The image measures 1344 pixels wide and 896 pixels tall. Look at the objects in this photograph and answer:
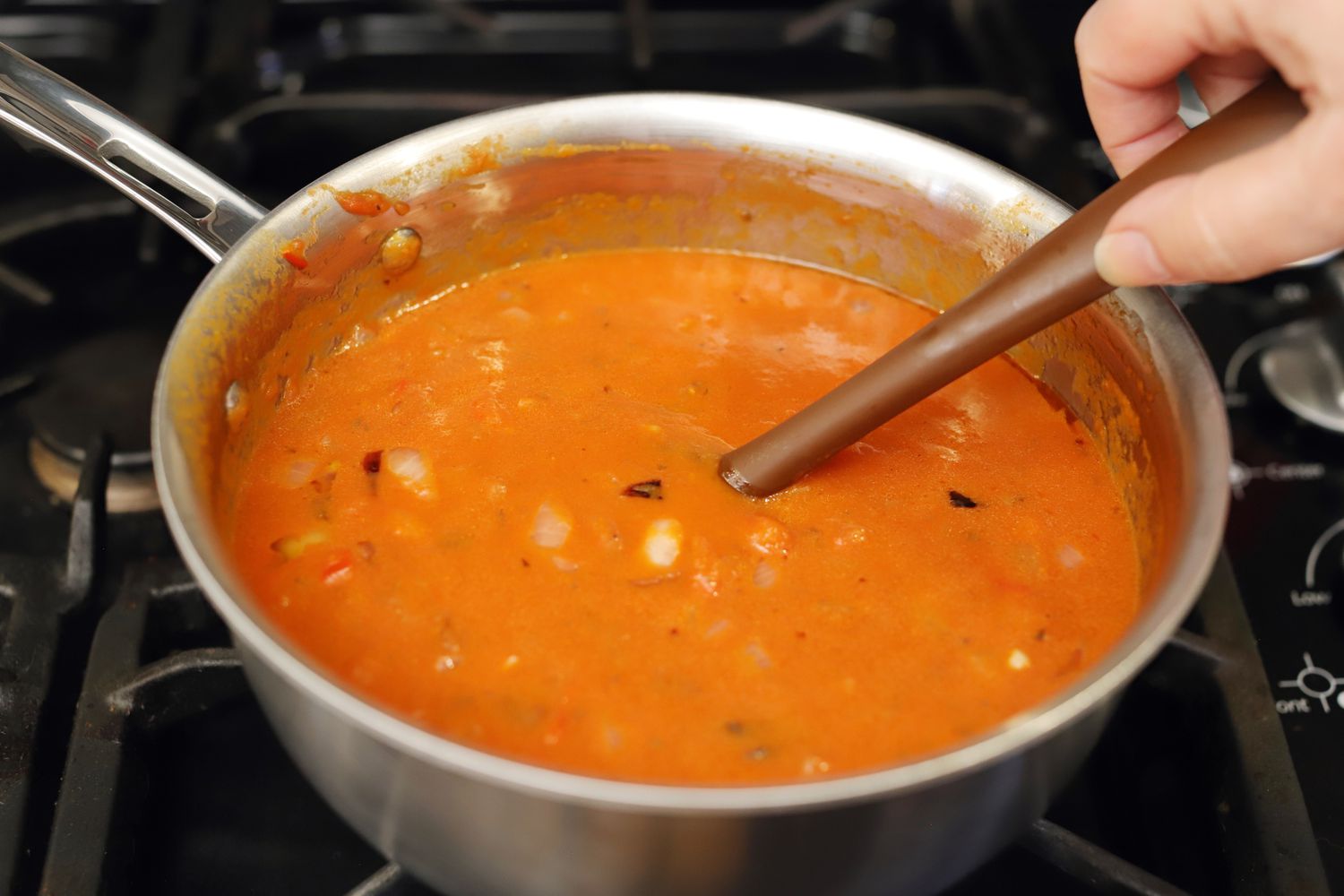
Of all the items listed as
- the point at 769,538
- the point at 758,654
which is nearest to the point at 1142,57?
the point at 769,538

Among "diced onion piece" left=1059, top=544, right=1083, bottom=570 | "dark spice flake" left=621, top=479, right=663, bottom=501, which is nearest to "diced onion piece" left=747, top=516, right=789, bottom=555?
"dark spice flake" left=621, top=479, right=663, bottom=501

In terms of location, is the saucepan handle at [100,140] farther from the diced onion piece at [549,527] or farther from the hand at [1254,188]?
the hand at [1254,188]

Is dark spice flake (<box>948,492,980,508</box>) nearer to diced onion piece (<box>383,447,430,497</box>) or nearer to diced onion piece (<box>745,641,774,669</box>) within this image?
diced onion piece (<box>745,641,774,669</box>)

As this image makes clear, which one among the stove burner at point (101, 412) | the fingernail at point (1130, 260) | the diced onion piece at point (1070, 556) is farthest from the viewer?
the stove burner at point (101, 412)

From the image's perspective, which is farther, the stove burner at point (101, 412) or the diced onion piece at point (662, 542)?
the stove burner at point (101, 412)

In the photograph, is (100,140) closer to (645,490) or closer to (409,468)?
(409,468)

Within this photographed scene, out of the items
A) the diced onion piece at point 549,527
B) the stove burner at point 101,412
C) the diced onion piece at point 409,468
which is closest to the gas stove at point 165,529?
the stove burner at point 101,412

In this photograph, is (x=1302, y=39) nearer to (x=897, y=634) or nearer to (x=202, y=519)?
(x=897, y=634)
